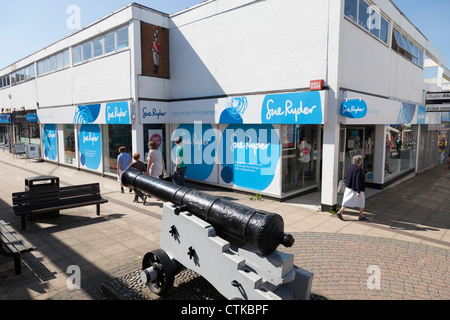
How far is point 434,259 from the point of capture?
18.2 feet

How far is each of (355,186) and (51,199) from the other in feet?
23.7

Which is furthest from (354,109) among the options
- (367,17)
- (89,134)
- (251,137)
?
(89,134)

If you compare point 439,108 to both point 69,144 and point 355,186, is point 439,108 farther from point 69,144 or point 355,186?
point 69,144

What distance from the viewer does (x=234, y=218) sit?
3473 millimetres

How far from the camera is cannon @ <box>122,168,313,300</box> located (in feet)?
10.4

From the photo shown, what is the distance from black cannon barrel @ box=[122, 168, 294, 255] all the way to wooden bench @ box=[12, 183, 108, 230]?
3.81 meters

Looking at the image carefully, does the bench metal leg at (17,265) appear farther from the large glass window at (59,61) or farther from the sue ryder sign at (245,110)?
the large glass window at (59,61)

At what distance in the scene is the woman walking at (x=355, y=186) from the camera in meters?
7.39

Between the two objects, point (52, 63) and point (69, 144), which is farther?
point (52, 63)

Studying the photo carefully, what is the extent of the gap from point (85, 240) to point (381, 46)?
10537 mm

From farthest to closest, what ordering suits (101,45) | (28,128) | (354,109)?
(28,128) → (101,45) → (354,109)

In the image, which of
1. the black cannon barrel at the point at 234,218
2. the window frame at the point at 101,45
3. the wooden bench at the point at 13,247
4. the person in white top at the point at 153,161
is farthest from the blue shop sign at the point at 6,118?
the black cannon barrel at the point at 234,218
